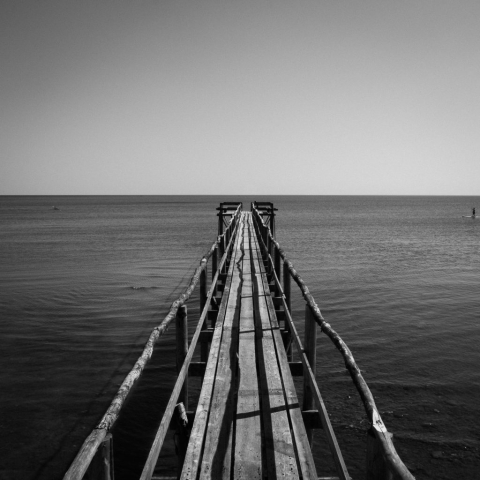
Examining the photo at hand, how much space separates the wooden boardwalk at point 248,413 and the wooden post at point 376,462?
1070mm

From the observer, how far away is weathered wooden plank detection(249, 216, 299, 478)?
11.1ft

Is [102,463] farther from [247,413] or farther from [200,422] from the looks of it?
[247,413]

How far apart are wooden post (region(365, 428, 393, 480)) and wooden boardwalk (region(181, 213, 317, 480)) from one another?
1070 mm

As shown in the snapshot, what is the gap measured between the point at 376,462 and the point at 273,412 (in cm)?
201

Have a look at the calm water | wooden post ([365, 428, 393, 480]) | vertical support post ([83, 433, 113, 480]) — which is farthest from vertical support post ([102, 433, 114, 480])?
the calm water

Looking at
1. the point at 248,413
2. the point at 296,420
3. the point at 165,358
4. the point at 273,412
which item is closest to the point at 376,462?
the point at 296,420

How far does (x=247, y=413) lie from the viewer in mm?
4230

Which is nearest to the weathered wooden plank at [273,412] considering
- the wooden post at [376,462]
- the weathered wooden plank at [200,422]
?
the weathered wooden plank at [200,422]

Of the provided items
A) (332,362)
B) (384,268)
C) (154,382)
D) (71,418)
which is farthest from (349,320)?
(384,268)

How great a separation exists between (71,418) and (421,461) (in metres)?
5.99

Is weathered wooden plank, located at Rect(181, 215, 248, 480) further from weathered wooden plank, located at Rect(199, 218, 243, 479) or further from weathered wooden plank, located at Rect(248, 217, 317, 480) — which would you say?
weathered wooden plank, located at Rect(248, 217, 317, 480)

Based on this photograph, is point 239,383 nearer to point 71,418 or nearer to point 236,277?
point 71,418

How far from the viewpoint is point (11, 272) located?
21656 mm

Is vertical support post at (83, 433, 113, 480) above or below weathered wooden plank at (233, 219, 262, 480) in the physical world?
above
